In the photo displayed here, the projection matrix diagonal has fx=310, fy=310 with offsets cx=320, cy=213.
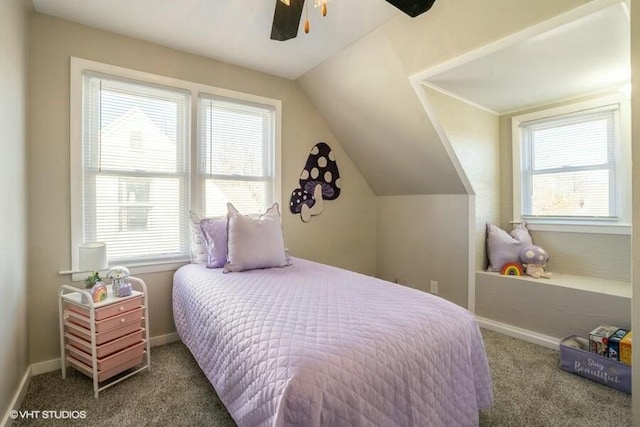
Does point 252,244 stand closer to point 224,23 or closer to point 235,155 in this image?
point 235,155

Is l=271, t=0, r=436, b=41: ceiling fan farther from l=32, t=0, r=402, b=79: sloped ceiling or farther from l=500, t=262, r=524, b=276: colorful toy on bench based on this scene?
l=500, t=262, r=524, b=276: colorful toy on bench

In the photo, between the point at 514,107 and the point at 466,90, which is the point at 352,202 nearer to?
the point at 466,90

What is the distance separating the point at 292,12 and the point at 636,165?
1.96 m

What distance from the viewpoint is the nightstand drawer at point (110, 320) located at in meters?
1.85

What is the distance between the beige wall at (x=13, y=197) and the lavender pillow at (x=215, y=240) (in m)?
1.07

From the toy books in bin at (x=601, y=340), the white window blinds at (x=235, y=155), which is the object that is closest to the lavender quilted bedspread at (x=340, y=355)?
the toy books in bin at (x=601, y=340)

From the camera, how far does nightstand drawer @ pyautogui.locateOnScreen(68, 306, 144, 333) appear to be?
6.06ft

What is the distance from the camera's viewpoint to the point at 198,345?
1748 mm

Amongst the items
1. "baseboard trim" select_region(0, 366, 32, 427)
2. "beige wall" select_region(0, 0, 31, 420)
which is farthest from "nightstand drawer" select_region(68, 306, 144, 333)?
"baseboard trim" select_region(0, 366, 32, 427)

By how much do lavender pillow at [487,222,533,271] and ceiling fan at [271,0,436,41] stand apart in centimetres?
210

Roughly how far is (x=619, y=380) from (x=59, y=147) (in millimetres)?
3895

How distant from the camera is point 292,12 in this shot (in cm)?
192

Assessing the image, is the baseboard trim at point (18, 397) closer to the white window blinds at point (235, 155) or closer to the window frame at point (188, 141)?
the window frame at point (188, 141)

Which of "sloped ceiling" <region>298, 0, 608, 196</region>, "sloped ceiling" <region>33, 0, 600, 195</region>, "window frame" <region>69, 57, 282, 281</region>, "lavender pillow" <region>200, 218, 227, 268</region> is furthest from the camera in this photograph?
"lavender pillow" <region>200, 218, 227, 268</region>
